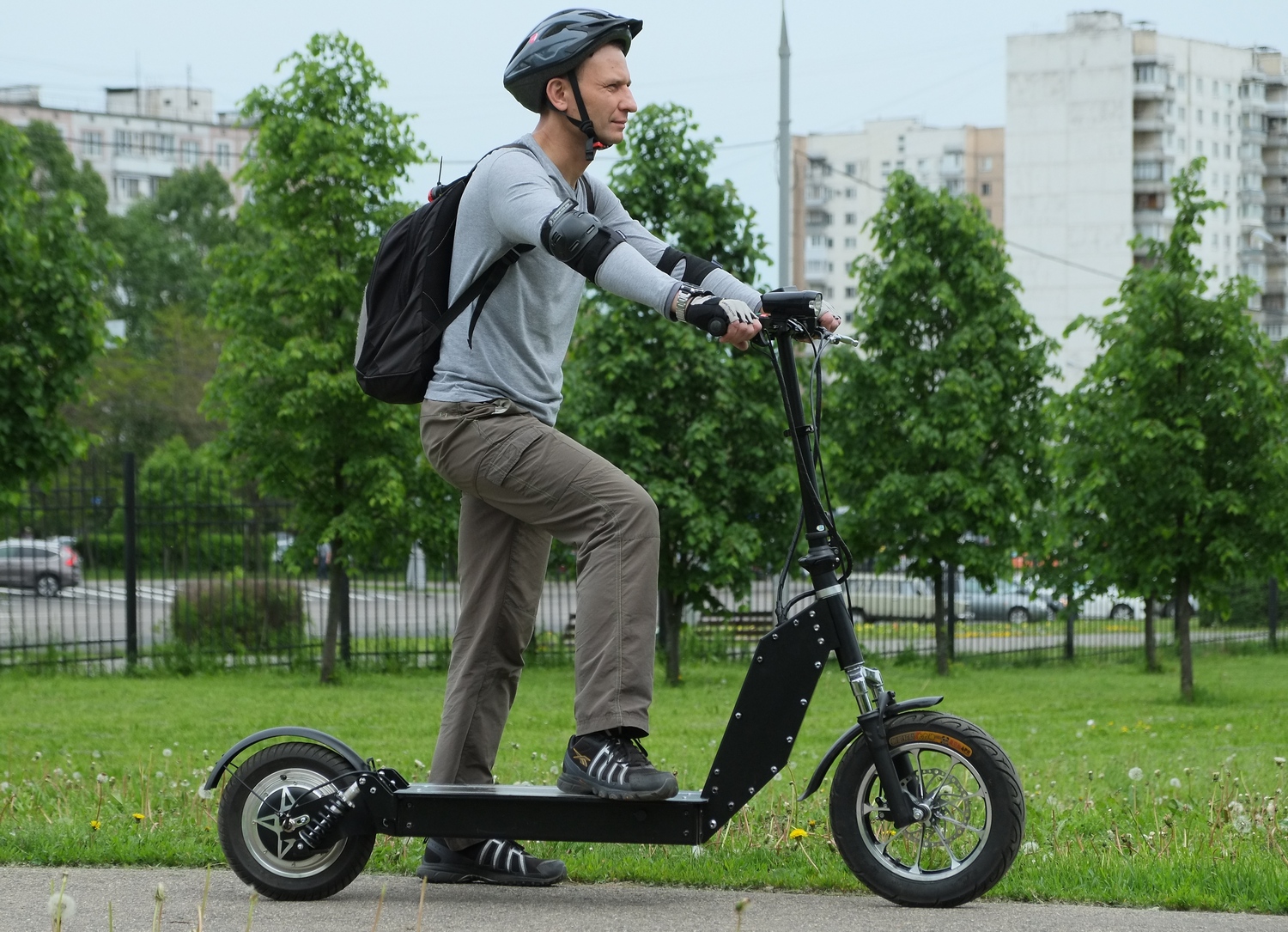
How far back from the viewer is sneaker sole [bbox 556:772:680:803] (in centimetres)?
344

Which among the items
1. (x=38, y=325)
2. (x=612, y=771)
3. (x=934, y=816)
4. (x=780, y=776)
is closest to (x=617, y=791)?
(x=612, y=771)

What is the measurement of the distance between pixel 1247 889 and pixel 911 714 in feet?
2.99

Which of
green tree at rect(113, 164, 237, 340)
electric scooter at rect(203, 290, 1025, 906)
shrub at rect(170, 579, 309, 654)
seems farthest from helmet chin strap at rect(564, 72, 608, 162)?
green tree at rect(113, 164, 237, 340)

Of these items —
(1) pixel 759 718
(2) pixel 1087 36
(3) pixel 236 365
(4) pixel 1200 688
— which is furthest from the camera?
(2) pixel 1087 36

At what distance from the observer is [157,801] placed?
209 inches

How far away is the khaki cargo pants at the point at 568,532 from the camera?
3.53m

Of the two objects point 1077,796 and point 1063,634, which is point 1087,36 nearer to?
point 1063,634

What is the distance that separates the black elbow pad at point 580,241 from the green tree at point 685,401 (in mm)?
11955

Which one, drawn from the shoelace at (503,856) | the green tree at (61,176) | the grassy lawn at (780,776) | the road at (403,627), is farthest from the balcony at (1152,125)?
the shoelace at (503,856)

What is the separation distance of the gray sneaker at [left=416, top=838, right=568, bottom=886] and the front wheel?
792mm

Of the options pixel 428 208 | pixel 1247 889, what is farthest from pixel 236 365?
pixel 1247 889

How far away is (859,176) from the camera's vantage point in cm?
11181

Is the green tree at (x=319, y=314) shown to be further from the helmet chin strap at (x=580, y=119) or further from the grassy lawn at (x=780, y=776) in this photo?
the helmet chin strap at (x=580, y=119)

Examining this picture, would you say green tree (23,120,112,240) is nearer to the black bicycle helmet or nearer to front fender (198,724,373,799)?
front fender (198,724,373,799)
